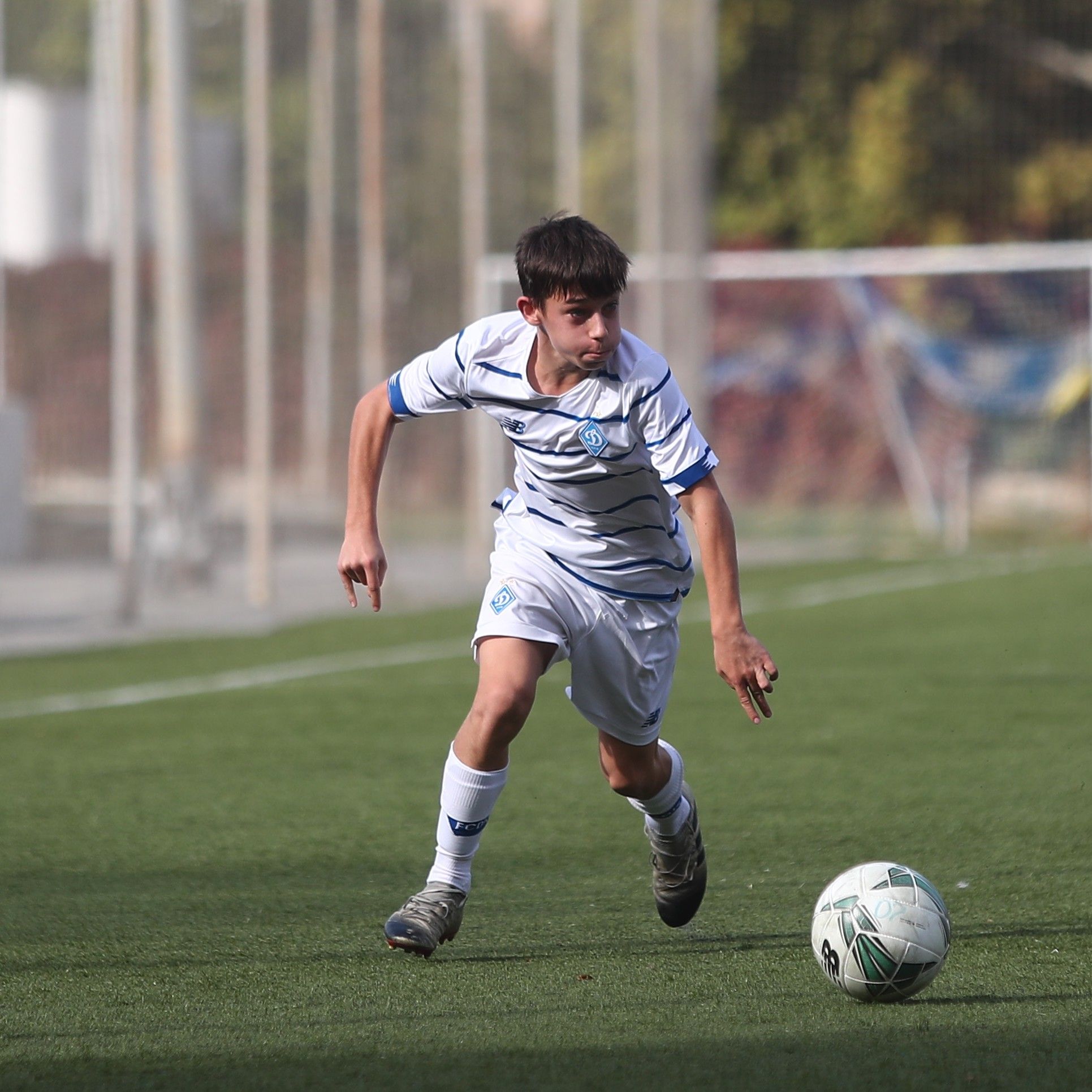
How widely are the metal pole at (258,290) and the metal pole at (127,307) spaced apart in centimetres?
94

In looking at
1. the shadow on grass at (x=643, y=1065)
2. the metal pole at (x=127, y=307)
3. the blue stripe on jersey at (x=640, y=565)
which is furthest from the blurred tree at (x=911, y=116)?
the shadow on grass at (x=643, y=1065)

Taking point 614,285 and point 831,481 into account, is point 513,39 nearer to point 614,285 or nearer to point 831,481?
point 831,481

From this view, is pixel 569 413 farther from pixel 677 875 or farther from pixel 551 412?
pixel 677 875

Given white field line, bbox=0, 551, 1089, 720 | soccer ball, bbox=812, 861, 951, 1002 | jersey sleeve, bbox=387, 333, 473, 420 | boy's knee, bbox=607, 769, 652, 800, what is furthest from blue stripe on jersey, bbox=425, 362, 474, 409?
white field line, bbox=0, 551, 1089, 720

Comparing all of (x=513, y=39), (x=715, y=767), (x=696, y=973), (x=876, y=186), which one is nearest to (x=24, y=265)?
(x=513, y=39)

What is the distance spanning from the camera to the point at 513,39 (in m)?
15.8

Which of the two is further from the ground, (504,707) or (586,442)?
(586,442)

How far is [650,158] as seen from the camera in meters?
17.7

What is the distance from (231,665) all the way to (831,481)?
11.7 m

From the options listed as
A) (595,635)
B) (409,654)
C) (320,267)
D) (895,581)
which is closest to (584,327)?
(595,635)

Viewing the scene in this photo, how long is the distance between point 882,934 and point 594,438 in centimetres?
122

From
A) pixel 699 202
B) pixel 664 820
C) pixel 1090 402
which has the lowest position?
pixel 664 820

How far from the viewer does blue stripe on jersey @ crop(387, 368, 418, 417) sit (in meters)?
4.53

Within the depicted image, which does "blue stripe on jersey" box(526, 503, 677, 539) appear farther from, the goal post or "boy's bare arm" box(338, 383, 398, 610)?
the goal post
